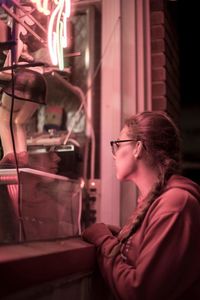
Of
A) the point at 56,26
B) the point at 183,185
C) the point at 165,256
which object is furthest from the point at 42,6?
the point at 165,256

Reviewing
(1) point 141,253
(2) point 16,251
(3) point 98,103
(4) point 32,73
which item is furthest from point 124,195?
(2) point 16,251

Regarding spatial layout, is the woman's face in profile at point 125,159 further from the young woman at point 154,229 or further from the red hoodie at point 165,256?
the red hoodie at point 165,256

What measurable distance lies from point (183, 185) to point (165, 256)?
32cm

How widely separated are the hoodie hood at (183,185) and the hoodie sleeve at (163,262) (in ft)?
0.42

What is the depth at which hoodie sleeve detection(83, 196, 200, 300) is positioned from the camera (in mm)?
1496

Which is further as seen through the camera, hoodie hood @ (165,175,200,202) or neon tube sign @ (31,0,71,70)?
neon tube sign @ (31,0,71,70)

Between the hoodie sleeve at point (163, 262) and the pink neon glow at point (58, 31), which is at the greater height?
the pink neon glow at point (58, 31)

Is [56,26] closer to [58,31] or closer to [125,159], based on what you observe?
[58,31]

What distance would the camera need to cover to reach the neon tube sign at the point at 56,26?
92.9 inches

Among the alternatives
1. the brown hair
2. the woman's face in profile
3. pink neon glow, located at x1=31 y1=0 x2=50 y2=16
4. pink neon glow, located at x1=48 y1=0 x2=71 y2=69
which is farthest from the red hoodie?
pink neon glow, located at x1=31 y1=0 x2=50 y2=16

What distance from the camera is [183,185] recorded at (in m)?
1.70

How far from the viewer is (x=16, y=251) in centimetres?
142

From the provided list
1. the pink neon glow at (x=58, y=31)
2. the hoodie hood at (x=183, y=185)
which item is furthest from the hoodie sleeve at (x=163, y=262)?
the pink neon glow at (x=58, y=31)

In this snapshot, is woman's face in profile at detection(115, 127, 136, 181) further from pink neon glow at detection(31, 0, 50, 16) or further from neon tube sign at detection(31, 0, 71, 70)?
pink neon glow at detection(31, 0, 50, 16)
